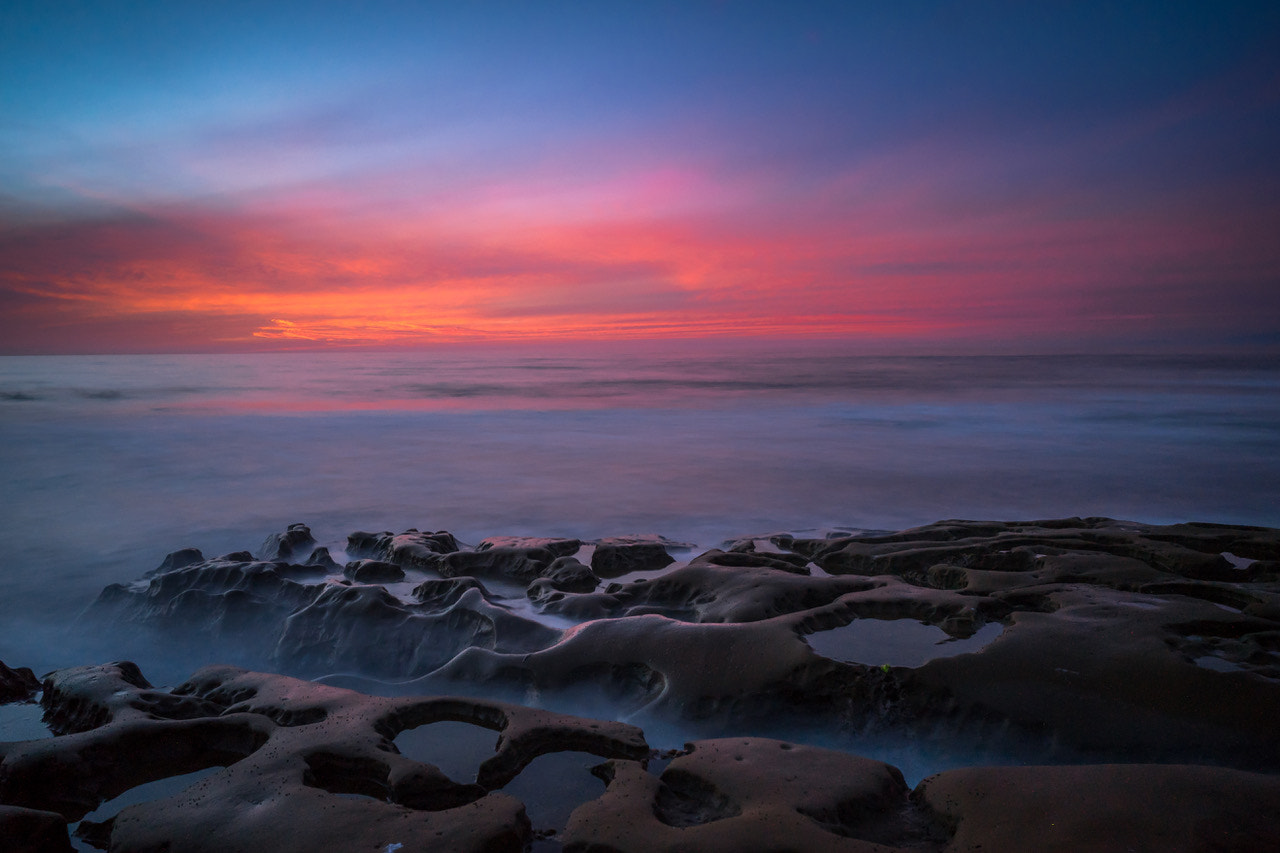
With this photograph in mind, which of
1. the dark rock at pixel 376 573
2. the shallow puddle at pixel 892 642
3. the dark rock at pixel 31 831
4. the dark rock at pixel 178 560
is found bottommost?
the dark rock at pixel 178 560

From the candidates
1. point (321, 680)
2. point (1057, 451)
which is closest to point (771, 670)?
point (321, 680)

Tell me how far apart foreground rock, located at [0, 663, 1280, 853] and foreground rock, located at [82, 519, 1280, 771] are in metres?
0.48

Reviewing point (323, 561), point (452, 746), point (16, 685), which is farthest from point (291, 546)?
point (452, 746)

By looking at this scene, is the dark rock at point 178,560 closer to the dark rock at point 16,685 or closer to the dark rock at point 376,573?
the dark rock at point 376,573

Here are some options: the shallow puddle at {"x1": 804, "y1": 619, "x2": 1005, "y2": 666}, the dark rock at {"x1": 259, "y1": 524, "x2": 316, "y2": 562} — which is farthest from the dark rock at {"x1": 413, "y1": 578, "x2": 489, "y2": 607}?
the shallow puddle at {"x1": 804, "y1": 619, "x2": 1005, "y2": 666}

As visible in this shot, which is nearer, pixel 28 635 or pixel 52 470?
pixel 28 635

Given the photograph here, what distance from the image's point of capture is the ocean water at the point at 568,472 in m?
7.92

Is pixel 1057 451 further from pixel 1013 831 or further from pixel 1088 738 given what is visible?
pixel 1013 831

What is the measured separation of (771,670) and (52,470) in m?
13.6

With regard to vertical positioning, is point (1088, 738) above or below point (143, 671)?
above

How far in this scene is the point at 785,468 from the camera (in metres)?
11.6

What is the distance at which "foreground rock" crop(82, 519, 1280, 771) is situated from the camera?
124 inches

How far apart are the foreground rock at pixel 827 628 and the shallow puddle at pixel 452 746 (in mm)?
502

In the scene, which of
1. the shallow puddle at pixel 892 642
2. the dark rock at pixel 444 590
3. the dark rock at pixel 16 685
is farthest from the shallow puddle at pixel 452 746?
the dark rock at pixel 16 685
